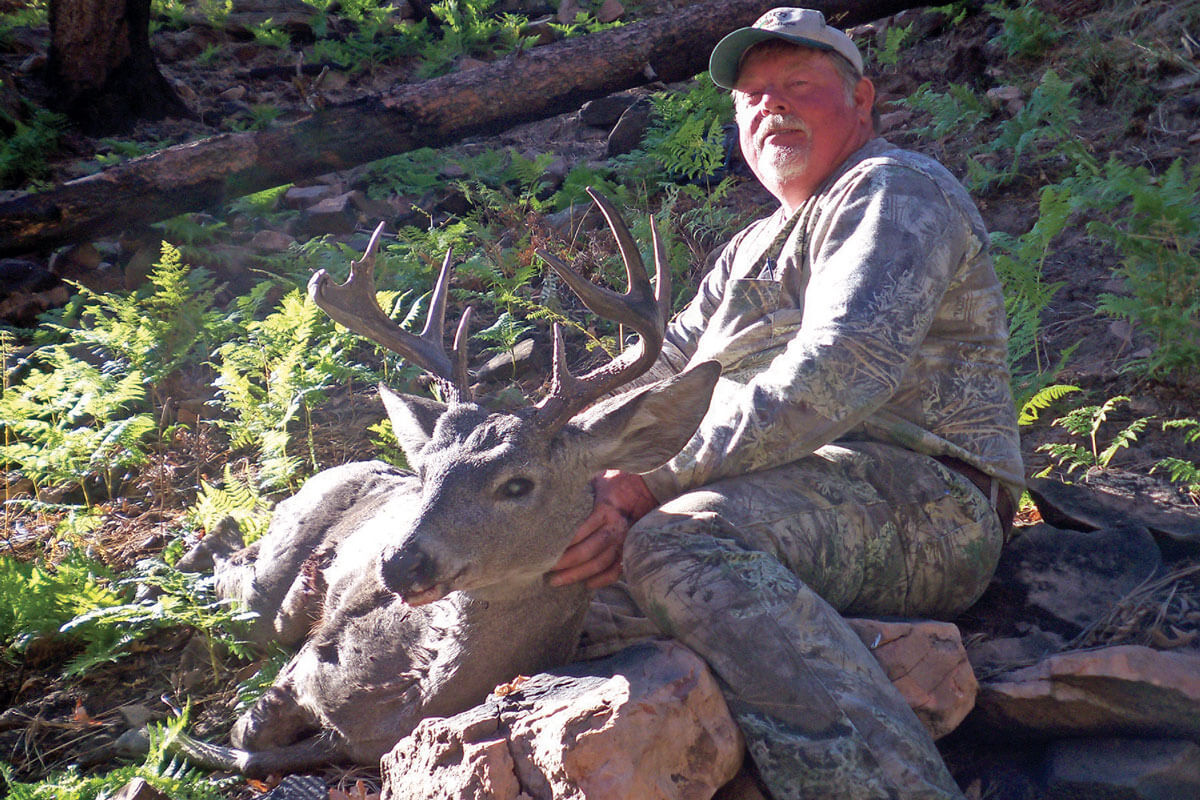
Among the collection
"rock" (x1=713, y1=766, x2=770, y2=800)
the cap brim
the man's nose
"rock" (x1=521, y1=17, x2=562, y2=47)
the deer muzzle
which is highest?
the cap brim

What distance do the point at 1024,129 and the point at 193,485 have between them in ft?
25.3

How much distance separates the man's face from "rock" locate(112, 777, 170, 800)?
12.9ft

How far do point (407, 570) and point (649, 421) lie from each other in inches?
43.3

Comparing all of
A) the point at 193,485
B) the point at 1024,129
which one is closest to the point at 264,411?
the point at 193,485

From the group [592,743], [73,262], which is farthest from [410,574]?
[73,262]

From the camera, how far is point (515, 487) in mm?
3916

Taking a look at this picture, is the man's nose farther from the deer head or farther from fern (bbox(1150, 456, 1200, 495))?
fern (bbox(1150, 456, 1200, 495))

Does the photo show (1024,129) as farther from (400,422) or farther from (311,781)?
(311,781)

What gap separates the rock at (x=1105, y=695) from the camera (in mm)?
3809

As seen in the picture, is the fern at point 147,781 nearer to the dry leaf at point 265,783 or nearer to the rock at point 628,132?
the dry leaf at point 265,783

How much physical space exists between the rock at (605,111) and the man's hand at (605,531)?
362 inches

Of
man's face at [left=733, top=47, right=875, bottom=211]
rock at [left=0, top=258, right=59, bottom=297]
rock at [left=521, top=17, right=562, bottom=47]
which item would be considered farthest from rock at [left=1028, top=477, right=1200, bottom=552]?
rock at [left=521, top=17, right=562, bottom=47]

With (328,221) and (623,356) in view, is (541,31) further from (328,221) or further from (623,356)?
(623,356)

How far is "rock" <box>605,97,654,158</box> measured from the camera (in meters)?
11.7
